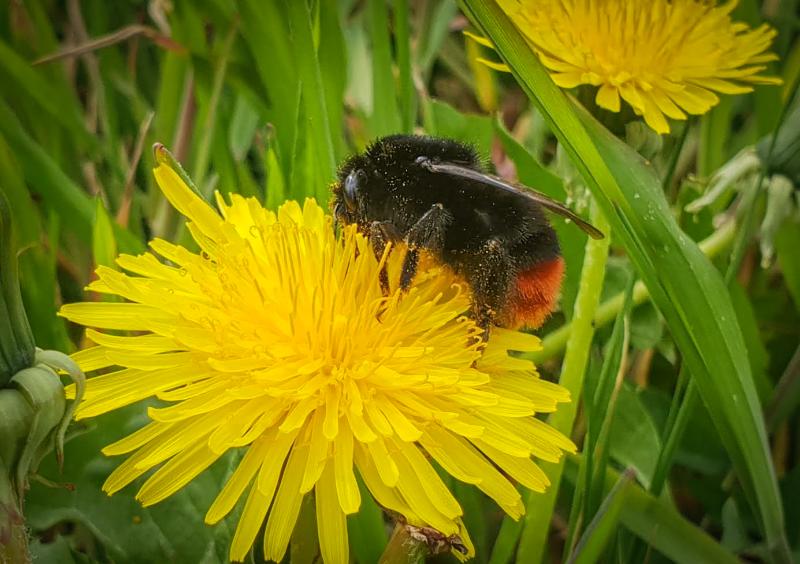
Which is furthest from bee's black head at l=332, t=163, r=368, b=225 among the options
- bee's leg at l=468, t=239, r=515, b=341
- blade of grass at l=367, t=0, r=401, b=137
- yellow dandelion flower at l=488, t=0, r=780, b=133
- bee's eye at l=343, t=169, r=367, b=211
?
blade of grass at l=367, t=0, r=401, b=137

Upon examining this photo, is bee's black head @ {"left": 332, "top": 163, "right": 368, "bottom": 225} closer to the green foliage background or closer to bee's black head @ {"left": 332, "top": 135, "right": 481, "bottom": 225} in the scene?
bee's black head @ {"left": 332, "top": 135, "right": 481, "bottom": 225}

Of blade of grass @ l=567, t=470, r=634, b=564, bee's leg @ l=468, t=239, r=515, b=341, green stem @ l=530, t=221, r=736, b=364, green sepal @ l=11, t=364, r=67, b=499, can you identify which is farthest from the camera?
green stem @ l=530, t=221, r=736, b=364

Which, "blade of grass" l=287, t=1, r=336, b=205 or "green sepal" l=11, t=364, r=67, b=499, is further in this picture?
"blade of grass" l=287, t=1, r=336, b=205

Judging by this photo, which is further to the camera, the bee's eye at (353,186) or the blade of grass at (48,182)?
the blade of grass at (48,182)

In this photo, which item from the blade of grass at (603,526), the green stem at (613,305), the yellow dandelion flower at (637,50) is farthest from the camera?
the green stem at (613,305)

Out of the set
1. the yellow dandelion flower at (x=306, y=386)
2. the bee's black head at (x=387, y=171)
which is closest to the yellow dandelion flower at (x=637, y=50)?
the bee's black head at (x=387, y=171)

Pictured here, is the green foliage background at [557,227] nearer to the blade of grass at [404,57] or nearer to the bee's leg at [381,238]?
the blade of grass at [404,57]

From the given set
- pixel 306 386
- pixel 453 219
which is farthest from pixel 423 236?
pixel 306 386

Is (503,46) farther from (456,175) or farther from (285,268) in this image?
(285,268)

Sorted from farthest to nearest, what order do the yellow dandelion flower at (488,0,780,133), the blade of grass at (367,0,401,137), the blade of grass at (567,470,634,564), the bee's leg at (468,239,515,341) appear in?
the blade of grass at (367,0,401,137) → the yellow dandelion flower at (488,0,780,133) → the bee's leg at (468,239,515,341) → the blade of grass at (567,470,634,564)
